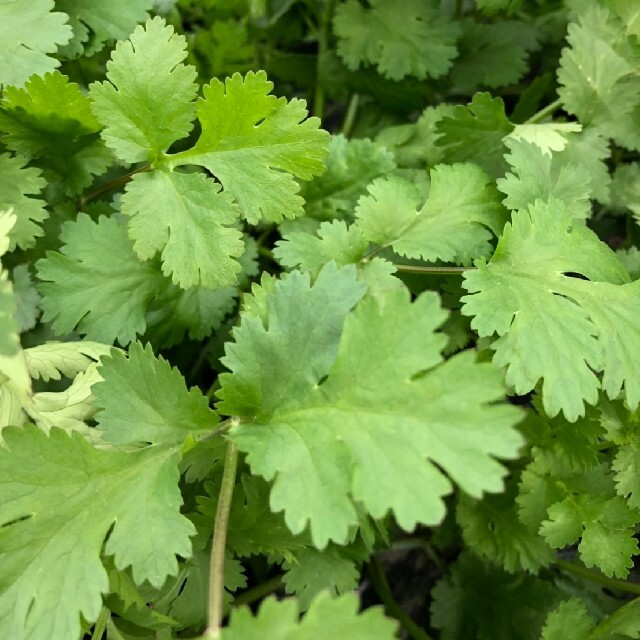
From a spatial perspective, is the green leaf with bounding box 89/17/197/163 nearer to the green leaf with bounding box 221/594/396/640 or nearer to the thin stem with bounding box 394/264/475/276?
the thin stem with bounding box 394/264/475/276

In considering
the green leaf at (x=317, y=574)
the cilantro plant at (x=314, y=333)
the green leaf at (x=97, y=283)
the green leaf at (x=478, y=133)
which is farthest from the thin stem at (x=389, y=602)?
the green leaf at (x=478, y=133)

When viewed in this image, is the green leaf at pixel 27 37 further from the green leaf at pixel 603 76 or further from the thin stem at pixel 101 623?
the green leaf at pixel 603 76

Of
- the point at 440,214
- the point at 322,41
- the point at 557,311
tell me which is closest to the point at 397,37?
the point at 322,41

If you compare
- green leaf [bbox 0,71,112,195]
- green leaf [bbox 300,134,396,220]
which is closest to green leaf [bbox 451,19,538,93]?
green leaf [bbox 300,134,396,220]

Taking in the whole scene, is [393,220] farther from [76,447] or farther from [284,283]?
[76,447]

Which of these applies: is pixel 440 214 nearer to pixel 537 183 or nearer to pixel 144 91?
pixel 537 183

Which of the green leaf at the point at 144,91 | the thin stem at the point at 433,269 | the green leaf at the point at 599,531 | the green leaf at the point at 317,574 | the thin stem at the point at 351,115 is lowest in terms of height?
the green leaf at the point at 317,574

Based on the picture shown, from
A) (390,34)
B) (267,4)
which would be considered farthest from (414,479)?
(267,4)

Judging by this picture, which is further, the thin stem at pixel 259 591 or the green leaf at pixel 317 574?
the thin stem at pixel 259 591
